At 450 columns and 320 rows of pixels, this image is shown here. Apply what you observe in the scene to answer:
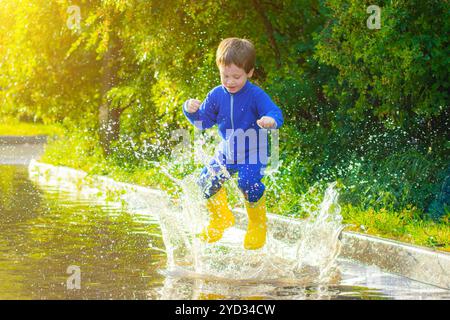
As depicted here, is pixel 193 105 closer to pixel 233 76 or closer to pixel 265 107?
pixel 233 76

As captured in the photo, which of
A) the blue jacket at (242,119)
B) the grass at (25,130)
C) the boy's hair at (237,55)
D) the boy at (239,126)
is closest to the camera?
the boy's hair at (237,55)

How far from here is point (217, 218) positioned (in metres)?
9.60

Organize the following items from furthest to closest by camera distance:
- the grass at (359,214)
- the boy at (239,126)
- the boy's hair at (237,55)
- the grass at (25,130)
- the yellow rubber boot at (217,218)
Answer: the grass at (25,130), the grass at (359,214), the yellow rubber boot at (217,218), the boy at (239,126), the boy's hair at (237,55)

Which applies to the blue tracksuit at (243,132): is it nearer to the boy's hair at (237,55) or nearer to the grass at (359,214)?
the boy's hair at (237,55)

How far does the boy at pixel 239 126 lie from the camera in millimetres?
8992

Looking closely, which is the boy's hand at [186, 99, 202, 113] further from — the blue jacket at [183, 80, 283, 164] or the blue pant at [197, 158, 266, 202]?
the blue pant at [197, 158, 266, 202]

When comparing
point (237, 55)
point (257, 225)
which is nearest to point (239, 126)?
point (237, 55)

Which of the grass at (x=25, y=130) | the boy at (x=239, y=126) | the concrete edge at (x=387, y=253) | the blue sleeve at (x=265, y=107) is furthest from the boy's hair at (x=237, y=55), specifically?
the grass at (x=25, y=130)

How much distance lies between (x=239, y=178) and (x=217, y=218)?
1.86ft

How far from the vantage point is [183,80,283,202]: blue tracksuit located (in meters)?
9.13

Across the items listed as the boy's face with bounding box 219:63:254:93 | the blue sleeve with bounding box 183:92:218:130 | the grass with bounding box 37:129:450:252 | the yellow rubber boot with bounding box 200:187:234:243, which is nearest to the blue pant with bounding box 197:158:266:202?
the yellow rubber boot with bounding box 200:187:234:243

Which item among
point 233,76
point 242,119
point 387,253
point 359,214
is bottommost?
point 387,253
